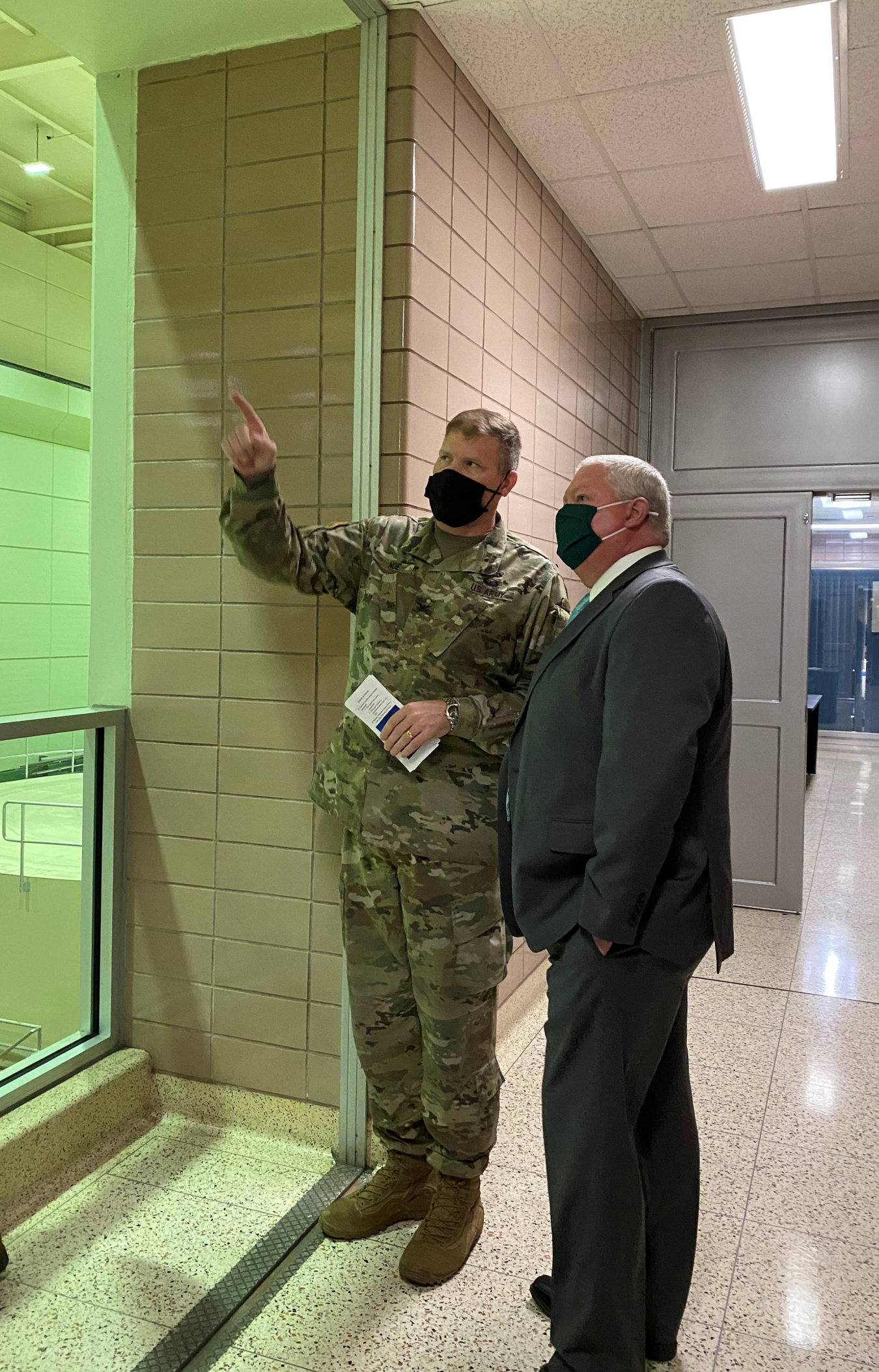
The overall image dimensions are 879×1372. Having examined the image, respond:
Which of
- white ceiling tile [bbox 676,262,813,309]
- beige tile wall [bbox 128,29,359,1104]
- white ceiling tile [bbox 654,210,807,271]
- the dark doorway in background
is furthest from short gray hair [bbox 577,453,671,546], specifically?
the dark doorway in background

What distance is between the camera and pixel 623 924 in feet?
5.04

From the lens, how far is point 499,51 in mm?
2670

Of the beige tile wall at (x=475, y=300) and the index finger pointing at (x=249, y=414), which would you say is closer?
the index finger pointing at (x=249, y=414)

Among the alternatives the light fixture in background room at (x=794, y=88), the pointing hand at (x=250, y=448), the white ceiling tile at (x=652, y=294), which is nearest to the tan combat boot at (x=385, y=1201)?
the pointing hand at (x=250, y=448)

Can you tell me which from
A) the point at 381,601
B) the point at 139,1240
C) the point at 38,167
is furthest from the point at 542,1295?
the point at 38,167

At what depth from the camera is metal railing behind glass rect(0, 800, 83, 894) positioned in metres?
2.58

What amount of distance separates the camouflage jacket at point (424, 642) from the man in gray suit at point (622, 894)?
1.15 feet

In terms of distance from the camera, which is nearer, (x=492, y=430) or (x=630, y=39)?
(x=492, y=430)

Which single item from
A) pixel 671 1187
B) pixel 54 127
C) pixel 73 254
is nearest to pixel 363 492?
pixel 671 1187

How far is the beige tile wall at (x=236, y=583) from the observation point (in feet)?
8.08

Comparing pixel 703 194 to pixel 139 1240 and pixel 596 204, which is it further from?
pixel 139 1240

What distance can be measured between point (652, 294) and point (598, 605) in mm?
3473

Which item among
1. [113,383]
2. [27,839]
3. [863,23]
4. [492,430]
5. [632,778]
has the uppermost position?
[863,23]

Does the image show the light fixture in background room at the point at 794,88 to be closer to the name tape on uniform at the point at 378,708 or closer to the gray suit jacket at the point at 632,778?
the gray suit jacket at the point at 632,778
